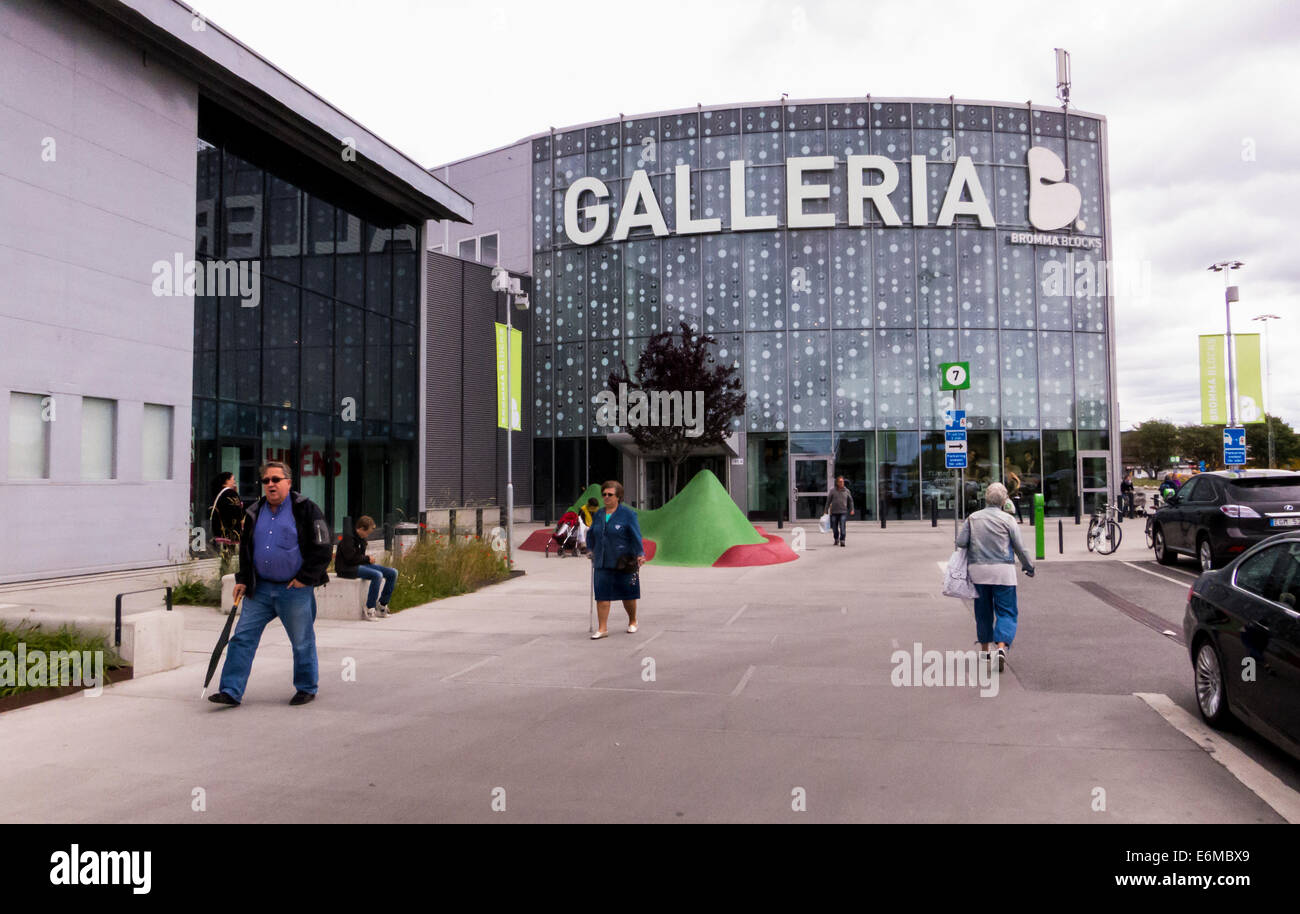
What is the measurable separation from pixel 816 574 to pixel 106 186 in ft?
45.9

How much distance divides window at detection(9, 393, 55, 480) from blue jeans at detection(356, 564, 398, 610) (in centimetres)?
636

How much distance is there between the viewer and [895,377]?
30422 mm

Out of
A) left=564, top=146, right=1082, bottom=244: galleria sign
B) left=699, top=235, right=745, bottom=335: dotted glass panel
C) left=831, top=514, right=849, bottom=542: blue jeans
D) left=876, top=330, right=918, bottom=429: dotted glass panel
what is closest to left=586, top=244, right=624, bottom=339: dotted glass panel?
left=564, top=146, right=1082, bottom=244: galleria sign

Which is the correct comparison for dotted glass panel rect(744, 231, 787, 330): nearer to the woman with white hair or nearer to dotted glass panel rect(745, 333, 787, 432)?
dotted glass panel rect(745, 333, 787, 432)

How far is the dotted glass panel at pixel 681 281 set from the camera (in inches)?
1231

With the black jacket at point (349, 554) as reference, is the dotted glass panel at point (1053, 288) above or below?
above

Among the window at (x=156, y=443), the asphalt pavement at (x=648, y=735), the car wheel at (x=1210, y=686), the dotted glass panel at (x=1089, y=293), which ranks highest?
the dotted glass panel at (x=1089, y=293)

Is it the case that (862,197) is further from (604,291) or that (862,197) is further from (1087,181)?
(604,291)

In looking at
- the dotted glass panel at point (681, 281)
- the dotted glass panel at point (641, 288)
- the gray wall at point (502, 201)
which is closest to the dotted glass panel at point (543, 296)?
the gray wall at point (502, 201)

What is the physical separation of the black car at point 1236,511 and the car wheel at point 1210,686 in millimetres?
8477

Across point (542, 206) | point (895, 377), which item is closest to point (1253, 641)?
point (895, 377)

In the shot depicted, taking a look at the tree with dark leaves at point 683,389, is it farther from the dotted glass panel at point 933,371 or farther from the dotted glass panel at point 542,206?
the dotted glass panel at point 542,206

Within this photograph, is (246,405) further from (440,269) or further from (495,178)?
(495,178)
